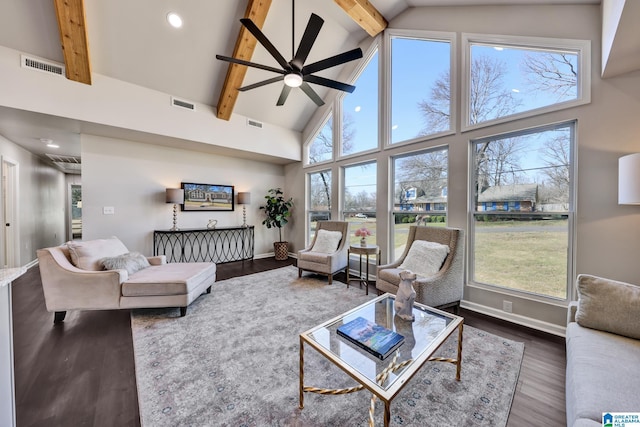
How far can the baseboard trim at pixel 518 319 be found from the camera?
2.36m

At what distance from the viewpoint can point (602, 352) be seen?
4.38 feet

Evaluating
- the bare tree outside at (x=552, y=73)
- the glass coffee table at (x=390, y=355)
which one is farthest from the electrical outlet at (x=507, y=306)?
the bare tree outside at (x=552, y=73)

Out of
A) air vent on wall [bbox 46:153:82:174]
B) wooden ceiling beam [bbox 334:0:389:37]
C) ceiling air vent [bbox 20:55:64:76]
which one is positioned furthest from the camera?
air vent on wall [bbox 46:153:82:174]

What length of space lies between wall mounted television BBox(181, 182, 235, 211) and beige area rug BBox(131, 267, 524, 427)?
2.59 metres

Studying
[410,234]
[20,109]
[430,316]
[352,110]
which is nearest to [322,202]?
[352,110]

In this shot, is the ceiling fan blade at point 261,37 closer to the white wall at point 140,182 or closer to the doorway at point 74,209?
the white wall at point 140,182

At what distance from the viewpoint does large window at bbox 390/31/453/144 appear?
3.33 metres

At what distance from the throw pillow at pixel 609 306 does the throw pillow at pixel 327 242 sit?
9.53ft

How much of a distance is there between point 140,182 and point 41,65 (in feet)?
6.22

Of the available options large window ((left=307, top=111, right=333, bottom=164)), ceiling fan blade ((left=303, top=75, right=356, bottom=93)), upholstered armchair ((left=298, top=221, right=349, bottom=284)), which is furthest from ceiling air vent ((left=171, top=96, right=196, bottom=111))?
upholstered armchair ((left=298, top=221, right=349, bottom=284))

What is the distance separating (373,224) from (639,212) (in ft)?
9.30

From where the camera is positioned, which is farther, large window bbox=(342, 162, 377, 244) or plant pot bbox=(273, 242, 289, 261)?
plant pot bbox=(273, 242, 289, 261)

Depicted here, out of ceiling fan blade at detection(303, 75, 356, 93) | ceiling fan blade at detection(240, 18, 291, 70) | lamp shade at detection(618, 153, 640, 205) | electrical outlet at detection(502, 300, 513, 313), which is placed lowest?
electrical outlet at detection(502, 300, 513, 313)

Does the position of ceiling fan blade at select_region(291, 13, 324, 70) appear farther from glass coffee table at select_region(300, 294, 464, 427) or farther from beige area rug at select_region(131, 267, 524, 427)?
beige area rug at select_region(131, 267, 524, 427)
